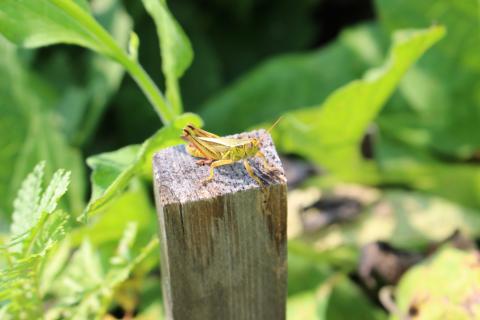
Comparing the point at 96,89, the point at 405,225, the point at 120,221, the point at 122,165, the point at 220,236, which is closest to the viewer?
the point at 220,236

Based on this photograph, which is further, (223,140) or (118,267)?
(118,267)

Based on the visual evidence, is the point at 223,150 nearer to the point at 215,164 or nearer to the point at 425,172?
the point at 215,164

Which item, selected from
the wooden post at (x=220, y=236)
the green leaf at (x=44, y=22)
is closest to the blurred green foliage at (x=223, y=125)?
the green leaf at (x=44, y=22)

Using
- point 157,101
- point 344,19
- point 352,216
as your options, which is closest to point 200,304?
point 157,101

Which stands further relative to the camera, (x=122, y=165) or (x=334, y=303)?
(x=334, y=303)

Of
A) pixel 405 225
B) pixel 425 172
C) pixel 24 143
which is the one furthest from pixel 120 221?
pixel 425 172

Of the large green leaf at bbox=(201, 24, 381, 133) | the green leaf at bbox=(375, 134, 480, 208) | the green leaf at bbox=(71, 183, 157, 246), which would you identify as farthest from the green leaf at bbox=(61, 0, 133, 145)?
the green leaf at bbox=(375, 134, 480, 208)

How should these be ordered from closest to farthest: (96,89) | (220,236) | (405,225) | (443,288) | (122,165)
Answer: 1. (220,236)
2. (122,165)
3. (443,288)
4. (405,225)
5. (96,89)

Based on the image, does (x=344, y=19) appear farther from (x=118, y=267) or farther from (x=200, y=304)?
(x=200, y=304)
